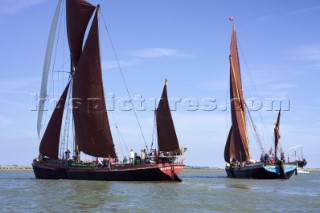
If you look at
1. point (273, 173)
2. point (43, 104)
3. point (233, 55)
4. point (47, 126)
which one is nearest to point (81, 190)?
point (47, 126)

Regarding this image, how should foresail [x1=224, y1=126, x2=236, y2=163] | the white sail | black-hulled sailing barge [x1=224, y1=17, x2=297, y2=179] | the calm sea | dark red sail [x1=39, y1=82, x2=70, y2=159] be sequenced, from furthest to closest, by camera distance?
foresail [x1=224, y1=126, x2=236, y2=163]
black-hulled sailing barge [x1=224, y1=17, x2=297, y2=179]
the white sail
dark red sail [x1=39, y1=82, x2=70, y2=159]
the calm sea

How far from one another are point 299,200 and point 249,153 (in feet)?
124

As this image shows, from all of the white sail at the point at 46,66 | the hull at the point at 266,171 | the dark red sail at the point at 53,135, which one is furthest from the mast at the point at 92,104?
the hull at the point at 266,171

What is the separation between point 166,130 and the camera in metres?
51.3

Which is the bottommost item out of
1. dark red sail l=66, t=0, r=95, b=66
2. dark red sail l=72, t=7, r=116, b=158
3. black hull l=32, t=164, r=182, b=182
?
black hull l=32, t=164, r=182, b=182

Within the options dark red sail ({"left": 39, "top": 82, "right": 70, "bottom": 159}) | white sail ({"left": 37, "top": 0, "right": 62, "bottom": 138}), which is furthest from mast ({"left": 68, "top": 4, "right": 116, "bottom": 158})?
white sail ({"left": 37, "top": 0, "right": 62, "bottom": 138})

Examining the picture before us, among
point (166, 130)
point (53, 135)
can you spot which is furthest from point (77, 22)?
point (166, 130)

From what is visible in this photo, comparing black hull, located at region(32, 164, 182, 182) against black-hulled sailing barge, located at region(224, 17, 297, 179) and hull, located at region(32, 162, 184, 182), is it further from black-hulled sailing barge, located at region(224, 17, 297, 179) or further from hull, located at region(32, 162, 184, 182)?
black-hulled sailing barge, located at region(224, 17, 297, 179)

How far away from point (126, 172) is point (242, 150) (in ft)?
88.7

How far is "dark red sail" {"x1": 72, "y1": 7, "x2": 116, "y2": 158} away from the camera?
5141 centimetres

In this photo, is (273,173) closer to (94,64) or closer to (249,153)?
(249,153)

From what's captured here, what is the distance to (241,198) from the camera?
35000 millimetres

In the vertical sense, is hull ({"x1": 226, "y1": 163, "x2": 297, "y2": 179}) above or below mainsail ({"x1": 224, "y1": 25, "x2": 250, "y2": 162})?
below

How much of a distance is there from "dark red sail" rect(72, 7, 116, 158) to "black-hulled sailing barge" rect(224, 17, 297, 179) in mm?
24530
